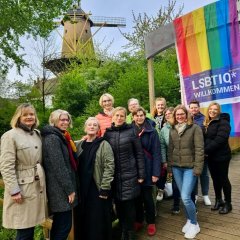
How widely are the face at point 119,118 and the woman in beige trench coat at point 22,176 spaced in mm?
906

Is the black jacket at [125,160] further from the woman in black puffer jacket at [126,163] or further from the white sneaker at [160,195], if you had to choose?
the white sneaker at [160,195]

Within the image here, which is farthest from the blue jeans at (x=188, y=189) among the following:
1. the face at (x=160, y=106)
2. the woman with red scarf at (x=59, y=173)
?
the woman with red scarf at (x=59, y=173)

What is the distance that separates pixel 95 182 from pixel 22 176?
817 mm

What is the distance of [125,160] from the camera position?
331 centimetres

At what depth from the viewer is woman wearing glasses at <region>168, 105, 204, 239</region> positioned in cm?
351

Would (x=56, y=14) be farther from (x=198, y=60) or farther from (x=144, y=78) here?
(x=198, y=60)

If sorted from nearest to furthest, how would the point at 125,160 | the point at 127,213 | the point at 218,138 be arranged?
the point at 125,160, the point at 127,213, the point at 218,138

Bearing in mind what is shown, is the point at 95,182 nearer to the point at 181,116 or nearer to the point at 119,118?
the point at 119,118

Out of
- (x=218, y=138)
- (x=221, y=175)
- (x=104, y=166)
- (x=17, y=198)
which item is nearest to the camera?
(x=17, y=198)

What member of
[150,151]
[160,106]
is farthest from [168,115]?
[150,151]

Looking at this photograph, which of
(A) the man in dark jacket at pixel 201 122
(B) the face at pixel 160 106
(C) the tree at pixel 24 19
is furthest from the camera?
(C) the tree at pixel 24 19

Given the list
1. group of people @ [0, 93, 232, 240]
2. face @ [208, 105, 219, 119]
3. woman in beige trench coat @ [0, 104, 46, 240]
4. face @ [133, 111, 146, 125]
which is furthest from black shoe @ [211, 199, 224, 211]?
woman in beige trench coat @ [0, 104, 46, 240]

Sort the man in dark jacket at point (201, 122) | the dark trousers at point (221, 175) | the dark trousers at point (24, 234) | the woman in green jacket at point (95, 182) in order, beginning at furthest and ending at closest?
the man in dark jacket at point (201, 122) → the dark trousers at point (221, 175) → the woman in green jacket at point (95, 182) → the dark trousers at point (24, 234)

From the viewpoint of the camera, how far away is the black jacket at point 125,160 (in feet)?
10.8
